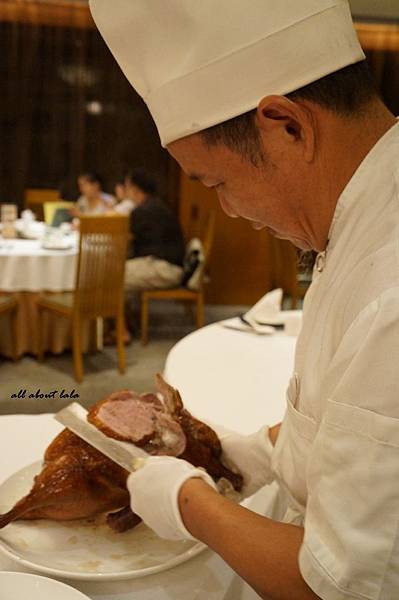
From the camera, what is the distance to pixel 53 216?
3.97m

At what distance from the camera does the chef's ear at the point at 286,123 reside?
0.56 metres

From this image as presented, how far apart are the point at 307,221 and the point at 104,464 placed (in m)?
0.38

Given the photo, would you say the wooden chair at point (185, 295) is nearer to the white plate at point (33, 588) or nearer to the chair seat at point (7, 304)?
the chair seat at point (7, 304)

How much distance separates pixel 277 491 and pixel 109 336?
2393 mm

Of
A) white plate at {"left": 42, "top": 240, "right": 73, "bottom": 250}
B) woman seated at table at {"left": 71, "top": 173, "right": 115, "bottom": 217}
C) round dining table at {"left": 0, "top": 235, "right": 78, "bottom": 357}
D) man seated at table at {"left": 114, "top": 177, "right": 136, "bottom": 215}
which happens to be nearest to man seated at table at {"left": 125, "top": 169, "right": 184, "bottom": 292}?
man seated at table at {"left": 114, "top": 177, "right": 136, "bottom": 215}

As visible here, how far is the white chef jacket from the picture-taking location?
18.9 inches

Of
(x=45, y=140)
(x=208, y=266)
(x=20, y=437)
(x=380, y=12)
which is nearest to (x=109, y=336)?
(x=208, y=266)

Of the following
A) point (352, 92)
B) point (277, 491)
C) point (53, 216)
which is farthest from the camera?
point (53, 216)

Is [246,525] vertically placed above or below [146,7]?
below

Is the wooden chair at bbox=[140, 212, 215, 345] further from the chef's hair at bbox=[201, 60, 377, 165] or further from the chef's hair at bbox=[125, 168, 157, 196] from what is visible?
the chef's hair at bbox=[201, 60, 377, 165]

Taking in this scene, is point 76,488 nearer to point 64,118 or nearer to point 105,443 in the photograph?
point 105,443

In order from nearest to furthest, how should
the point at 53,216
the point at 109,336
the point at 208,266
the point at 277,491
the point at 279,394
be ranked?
the point at 277,491 < the point at 279,394 < the point at 109,336 < the point at 53,216 < the point at 208,266

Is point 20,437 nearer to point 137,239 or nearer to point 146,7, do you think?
point 146,7

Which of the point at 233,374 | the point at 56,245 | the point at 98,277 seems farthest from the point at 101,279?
the point at 233,374
